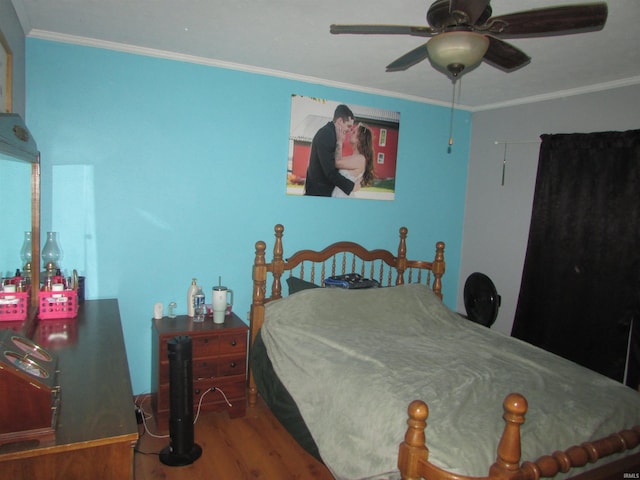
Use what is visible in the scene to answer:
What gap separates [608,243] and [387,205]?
164 centimetres

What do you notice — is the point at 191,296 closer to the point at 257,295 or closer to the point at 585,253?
the point at 257,295

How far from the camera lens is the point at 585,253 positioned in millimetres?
3025

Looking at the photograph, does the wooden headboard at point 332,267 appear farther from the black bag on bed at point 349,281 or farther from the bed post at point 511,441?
the bed post at point 511,441

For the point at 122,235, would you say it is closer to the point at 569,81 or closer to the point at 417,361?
the point at 417,361

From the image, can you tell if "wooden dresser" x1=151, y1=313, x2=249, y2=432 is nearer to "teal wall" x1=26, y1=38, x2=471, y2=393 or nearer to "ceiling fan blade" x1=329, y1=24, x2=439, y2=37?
"teal wall" x1=26, y1=38, x2=471, y2=393

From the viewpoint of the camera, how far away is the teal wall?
2678mm

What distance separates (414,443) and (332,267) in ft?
7.03

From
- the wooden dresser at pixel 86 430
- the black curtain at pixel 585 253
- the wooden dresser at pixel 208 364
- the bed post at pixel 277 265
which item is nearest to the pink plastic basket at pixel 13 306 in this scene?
the wooden dresser at pixel 86 430

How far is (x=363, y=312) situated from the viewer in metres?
2.96

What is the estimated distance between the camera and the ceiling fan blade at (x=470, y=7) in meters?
1.36

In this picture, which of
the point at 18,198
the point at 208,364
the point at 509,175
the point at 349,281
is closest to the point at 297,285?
the point at 349,281

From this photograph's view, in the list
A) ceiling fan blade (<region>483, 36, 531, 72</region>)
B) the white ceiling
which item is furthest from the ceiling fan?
the white ceiling

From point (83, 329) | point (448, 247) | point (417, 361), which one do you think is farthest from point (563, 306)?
point (83, 329)

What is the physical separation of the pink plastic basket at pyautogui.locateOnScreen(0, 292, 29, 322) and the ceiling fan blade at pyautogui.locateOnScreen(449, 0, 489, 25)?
2077 millimetres
